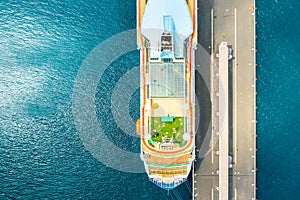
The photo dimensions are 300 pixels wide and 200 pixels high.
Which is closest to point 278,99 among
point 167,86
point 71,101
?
point 167,86

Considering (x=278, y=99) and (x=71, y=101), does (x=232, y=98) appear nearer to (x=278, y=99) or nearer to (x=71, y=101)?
(x=278, y=99)

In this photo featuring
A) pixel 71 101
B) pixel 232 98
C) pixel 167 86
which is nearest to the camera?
pixel 167 86

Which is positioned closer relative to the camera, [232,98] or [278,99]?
[232,98]

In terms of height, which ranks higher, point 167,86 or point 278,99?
point 167,86

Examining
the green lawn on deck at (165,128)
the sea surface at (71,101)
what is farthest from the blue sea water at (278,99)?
the green lawn on deck at (165,128)

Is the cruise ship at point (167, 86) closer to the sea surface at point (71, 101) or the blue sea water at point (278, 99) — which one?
the sea surface at point (71, 101)

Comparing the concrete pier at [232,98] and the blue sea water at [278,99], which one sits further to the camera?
the blue sea water at [278,99]
